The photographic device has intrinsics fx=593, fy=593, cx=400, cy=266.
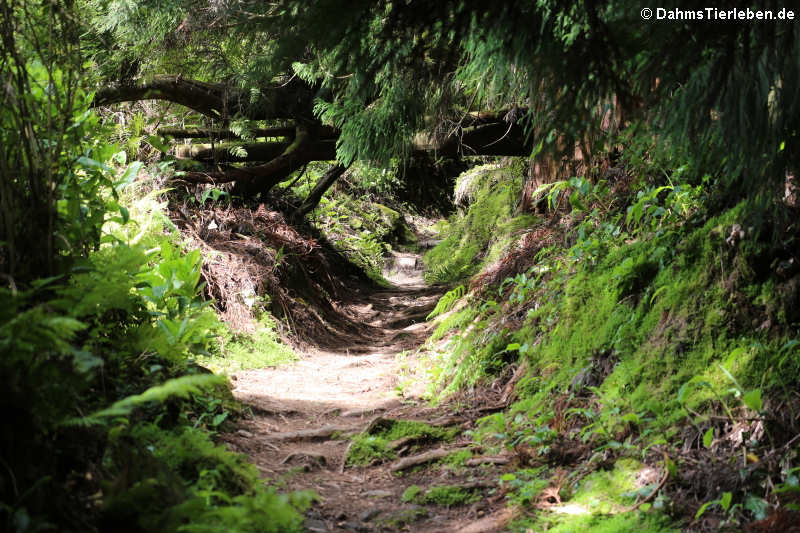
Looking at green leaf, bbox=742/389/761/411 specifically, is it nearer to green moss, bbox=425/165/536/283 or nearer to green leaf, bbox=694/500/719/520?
green leaf, bbox=694/500/719/520

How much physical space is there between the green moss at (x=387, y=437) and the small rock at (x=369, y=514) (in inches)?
31.1

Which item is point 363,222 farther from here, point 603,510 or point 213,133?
point 603,510

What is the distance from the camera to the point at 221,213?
922 cm

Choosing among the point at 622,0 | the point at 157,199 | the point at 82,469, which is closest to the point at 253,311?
the point at 157,199

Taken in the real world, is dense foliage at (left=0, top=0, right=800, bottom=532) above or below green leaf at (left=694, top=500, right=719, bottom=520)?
above

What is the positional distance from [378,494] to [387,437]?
2.70ft

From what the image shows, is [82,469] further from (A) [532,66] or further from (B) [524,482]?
(A) [532,66]

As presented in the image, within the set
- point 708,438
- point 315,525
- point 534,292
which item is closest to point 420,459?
point 315,525

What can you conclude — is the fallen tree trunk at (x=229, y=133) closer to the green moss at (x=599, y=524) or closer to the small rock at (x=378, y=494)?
the small rock at (x=378, y=494)

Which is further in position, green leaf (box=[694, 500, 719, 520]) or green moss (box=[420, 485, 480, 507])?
green moss (box=[420, 485, 480, 507])

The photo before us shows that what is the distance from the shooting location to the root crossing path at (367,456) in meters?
3.19

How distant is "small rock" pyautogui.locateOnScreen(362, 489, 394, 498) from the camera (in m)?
3.51

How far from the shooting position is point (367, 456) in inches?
162

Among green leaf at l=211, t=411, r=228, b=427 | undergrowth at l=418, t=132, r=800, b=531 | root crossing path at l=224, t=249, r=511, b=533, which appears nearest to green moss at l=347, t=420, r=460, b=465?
root crossing path at l=224, t=249, r=511, b=533
